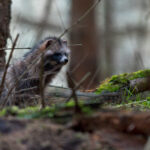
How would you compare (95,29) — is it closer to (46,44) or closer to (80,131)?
(46,44)

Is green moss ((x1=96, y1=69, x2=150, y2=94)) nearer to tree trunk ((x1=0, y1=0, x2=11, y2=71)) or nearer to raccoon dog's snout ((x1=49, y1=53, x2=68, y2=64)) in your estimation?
raccoon dog's snout ((x1=49, y1=53, x2=68, y2=64))

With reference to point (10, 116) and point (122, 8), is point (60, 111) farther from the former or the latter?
point (122, 8)

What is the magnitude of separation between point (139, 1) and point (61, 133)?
868 inches

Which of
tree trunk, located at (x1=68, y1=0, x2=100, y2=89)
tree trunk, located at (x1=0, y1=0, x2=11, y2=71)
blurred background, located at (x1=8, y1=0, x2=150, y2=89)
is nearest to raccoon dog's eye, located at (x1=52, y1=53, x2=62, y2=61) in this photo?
tree trunk, located at (x1=0, y1=0, x2=11, y2=71)

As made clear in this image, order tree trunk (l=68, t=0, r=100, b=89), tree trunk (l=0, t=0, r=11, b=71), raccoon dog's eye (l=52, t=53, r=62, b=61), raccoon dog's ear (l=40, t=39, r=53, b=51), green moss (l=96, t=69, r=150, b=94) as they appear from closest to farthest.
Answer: green moss (l=96, t=69, r=150, b=94) → tree trunk (l=0, t=0, r=11, b=71) → raccoon dog's ear (l=40, t=39, r=53, b=51) → raccoon dog's eye (l=52, t=53, r=62, b=61) → tree trunk (l=68, t=0, r=100, b=89)

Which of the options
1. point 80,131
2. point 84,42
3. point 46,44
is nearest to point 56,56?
point 46,44

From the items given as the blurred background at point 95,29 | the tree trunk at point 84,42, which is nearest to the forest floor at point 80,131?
the blurred background at point 95,29

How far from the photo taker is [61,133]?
82.4 inches

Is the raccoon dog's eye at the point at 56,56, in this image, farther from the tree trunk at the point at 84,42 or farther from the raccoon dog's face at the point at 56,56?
the tree trunk at the point at 84,42

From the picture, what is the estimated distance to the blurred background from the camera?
12.2 meters

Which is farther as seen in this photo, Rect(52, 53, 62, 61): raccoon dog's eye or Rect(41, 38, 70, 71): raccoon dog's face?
Rect(52, 53, 62, 61): raccoon dog's eye

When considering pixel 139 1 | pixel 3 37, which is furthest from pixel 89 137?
pixel 139 1

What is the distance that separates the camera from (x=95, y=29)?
12617mm

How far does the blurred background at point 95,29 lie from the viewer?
1219 centimetres
